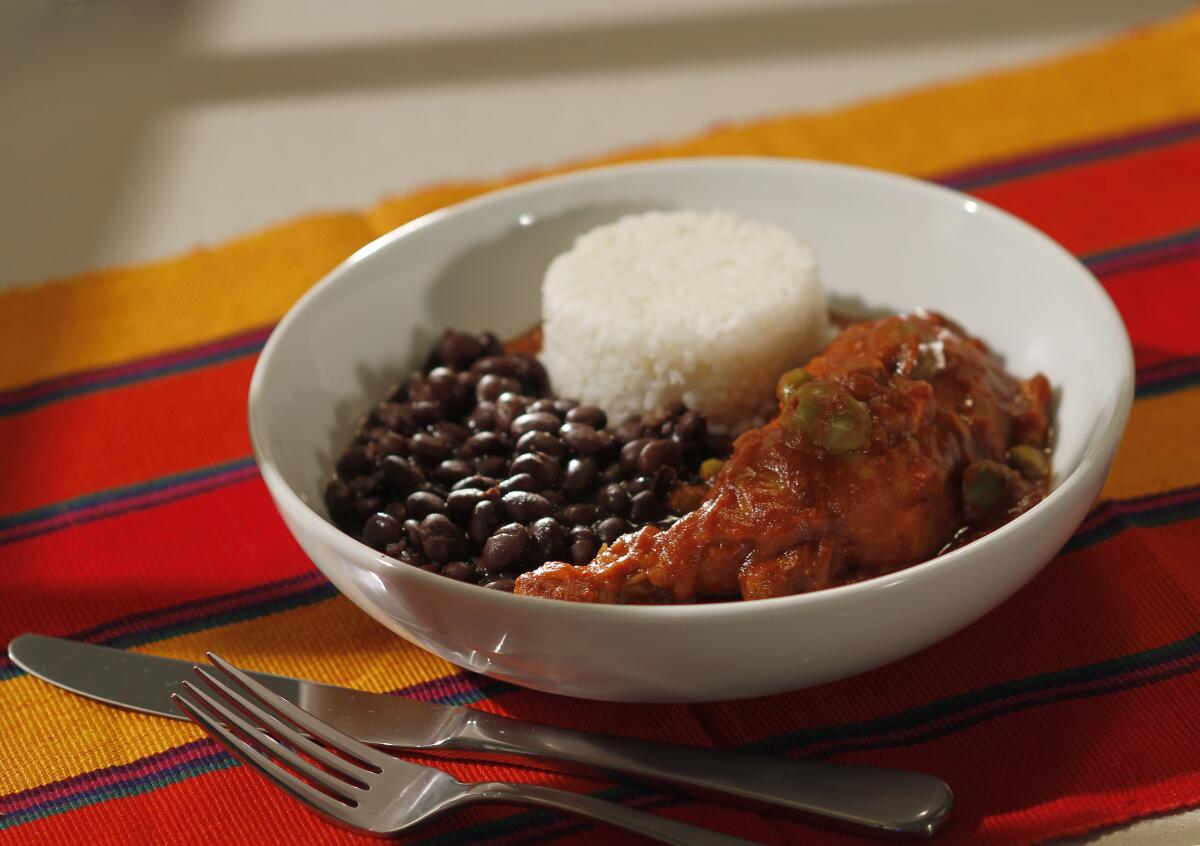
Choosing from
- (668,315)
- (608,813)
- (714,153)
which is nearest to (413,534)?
(608,813)

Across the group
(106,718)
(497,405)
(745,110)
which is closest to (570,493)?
Result: (497,405)

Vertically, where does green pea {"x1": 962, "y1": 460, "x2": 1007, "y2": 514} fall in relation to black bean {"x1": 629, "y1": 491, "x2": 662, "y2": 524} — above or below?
above

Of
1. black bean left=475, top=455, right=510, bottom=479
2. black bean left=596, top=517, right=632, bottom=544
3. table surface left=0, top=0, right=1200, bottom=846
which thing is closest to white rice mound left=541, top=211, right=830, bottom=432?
black bean left=475, top=455, right=510, bottom=479

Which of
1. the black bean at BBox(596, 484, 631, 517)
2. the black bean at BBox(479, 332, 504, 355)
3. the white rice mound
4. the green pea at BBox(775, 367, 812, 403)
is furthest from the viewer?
the black bean at BBox(479, 332, 504, 355)

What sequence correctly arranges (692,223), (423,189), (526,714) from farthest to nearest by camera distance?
(423,189)
(692,223)
(526,714)

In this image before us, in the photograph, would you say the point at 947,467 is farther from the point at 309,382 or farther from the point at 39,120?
the point at 39,120

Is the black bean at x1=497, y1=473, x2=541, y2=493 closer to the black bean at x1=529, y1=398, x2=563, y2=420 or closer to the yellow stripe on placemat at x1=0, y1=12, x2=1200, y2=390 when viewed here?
the black bean at x1=529, y1=398, x2=563, y2=420
